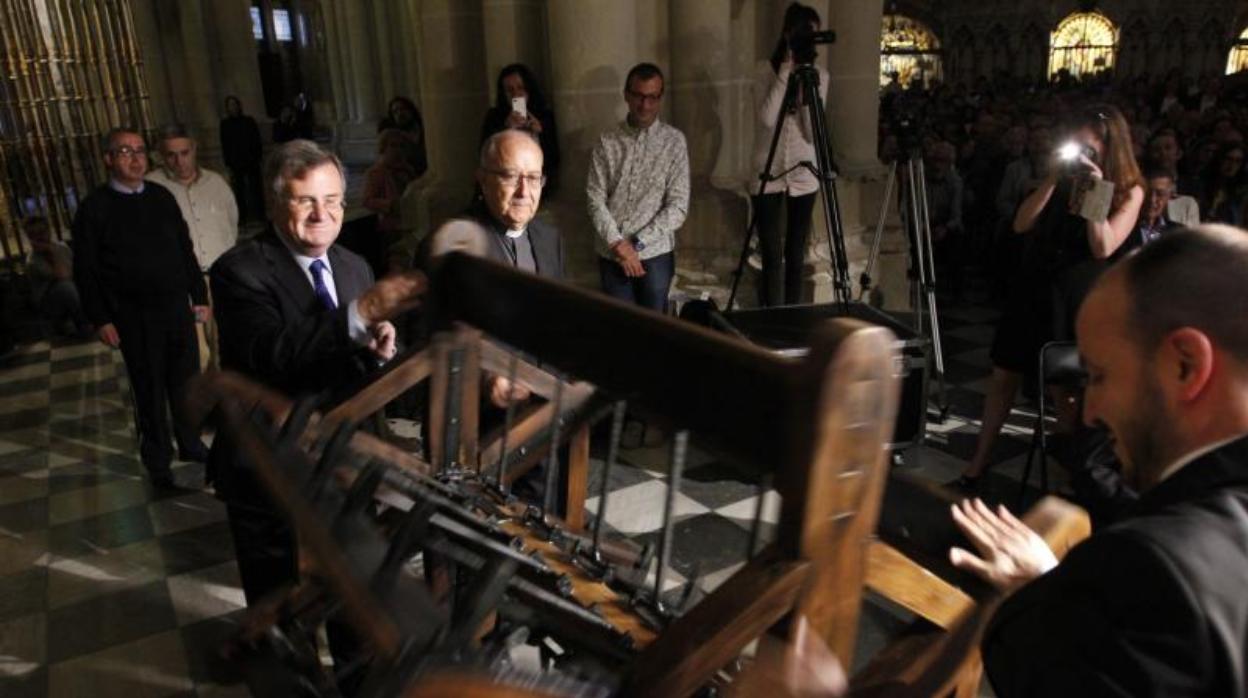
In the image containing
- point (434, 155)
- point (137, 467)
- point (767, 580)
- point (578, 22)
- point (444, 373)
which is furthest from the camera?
point (434, 155)

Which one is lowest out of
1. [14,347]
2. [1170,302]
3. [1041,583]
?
[14,347]

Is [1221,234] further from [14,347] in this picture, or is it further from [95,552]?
[14,347]

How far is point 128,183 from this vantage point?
3928 mm

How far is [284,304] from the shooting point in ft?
6.96

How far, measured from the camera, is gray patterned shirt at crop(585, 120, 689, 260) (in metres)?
4.34

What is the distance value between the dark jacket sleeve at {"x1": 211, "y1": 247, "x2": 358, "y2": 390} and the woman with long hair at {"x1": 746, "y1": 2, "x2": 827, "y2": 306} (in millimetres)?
3364

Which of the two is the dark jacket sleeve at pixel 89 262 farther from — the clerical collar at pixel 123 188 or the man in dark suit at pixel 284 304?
the man in dark suit at pixel 284 304

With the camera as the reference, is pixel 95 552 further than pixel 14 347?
No

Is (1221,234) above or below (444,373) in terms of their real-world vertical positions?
above

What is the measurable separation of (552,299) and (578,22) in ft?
13.9

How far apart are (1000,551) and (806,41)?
151 inches

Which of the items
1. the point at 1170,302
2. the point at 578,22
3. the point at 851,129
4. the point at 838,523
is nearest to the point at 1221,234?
the point at 1170,302

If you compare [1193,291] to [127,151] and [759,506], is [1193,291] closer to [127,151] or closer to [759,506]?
[759,506]

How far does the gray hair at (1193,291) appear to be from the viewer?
1018 millimetres
